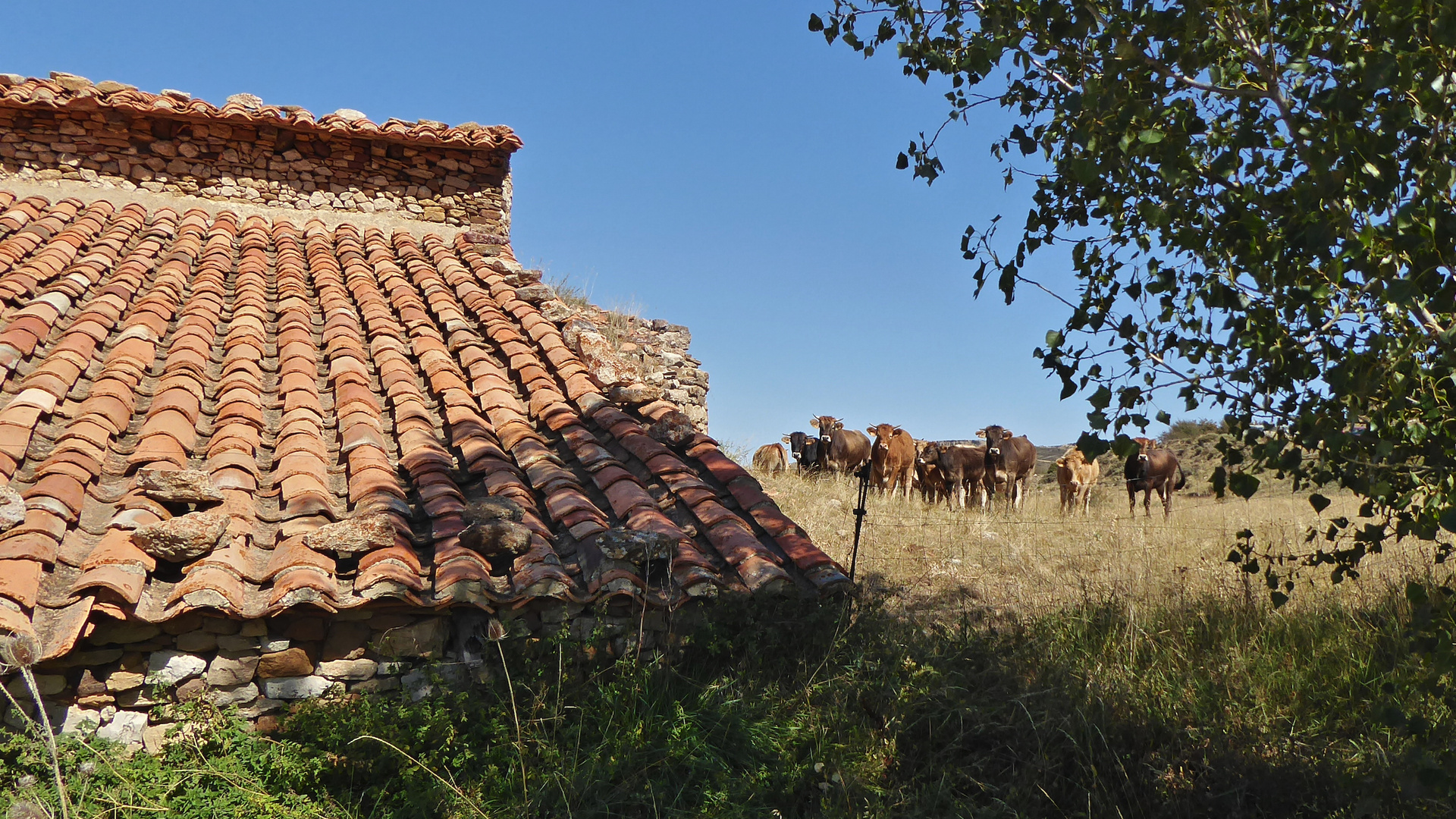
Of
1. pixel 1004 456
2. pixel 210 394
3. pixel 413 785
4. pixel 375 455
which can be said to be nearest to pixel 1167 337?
pixel 413 785

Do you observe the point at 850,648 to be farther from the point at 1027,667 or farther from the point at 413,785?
the point at 413,785

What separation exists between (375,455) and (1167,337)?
470 centimetres

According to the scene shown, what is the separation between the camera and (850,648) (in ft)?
18.7

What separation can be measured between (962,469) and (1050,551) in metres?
7.05

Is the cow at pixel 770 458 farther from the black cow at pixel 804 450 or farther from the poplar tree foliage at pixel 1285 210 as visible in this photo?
the poplar tree foliage at pixel 1285 210

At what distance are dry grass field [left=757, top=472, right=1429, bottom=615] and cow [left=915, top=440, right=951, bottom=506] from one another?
2914 millimetres

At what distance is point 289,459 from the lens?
5.74m

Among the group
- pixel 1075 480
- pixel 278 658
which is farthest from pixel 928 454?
pixel 278 658

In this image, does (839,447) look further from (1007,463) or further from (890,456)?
(1007,463)

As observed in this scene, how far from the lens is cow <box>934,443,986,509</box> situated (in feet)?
56.1

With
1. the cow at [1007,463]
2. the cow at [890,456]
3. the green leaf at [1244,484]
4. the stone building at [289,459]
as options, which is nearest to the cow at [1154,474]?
the cow at [1007,463]

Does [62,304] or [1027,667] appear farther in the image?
[62,304]

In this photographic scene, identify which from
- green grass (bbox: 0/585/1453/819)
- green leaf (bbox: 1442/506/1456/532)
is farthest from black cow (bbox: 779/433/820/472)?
green leaf (bbox: 1442/506/1456/532)

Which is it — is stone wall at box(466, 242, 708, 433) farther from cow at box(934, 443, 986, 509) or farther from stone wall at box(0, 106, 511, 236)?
cow at box(934, 443, 986, 509)
